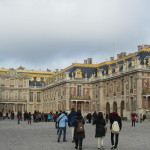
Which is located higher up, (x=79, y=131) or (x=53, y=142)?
(x=79, y=131)

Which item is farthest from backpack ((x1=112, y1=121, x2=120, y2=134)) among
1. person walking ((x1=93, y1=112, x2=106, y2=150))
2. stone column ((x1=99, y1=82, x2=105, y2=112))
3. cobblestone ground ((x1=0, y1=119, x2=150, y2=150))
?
stone column ((x1=99, y1=82, x2=105, y2=112))

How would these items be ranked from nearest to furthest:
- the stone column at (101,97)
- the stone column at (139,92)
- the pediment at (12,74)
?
the stone column at (139,92), the stone column at (101,97), the pediment at (12,74)

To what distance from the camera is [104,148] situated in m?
14.6

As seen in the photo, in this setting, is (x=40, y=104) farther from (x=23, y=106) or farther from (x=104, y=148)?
(x=104, y=148)

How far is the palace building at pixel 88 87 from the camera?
178 ft

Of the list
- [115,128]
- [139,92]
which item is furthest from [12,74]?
[115,128]

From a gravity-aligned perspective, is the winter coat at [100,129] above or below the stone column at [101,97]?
below

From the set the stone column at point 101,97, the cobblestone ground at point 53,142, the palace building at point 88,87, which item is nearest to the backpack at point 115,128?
the cobblestone ground at point 53,142

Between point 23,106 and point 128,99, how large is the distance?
136ft

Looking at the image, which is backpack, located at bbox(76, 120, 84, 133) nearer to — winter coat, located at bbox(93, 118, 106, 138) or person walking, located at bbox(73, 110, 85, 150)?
person walking, located at bbox(73, 110, 85, 150)

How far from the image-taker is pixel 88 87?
233ft

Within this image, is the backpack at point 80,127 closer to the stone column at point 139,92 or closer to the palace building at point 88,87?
the palace building at point 88,87

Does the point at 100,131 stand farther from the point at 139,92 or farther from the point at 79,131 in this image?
the point at 139,92

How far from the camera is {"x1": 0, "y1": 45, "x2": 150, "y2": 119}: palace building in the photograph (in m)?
54.2
